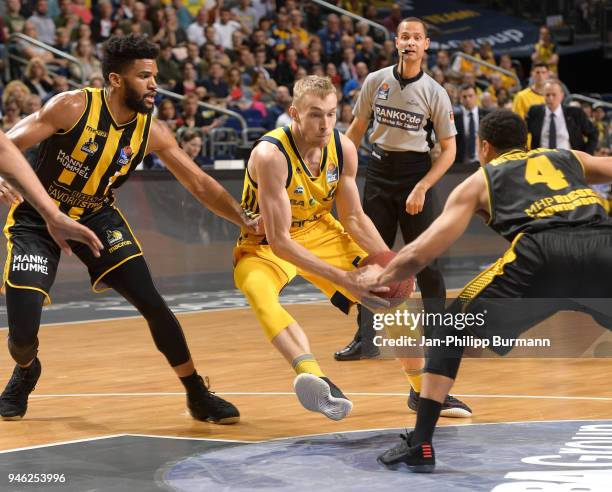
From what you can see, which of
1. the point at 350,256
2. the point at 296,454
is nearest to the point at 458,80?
the point at 350,256

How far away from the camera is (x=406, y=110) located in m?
7.97

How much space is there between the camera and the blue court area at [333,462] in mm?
4746

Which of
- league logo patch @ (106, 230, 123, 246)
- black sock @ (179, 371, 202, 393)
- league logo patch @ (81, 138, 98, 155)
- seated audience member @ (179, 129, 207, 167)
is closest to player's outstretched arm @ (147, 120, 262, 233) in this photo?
league logo patch @ (81, 138, 98, 155)

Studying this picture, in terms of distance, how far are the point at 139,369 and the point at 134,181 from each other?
14.8 ft

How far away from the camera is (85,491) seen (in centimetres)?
470

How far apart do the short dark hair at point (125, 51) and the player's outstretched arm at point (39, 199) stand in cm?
112

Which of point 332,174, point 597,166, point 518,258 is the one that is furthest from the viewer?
point 332,174

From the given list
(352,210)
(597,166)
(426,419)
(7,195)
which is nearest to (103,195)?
(7,195)

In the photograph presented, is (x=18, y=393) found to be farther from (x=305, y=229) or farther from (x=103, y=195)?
(x=305, y=229)

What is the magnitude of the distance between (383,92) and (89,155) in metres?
2.58

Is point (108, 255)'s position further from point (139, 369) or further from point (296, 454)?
point (139, 369)

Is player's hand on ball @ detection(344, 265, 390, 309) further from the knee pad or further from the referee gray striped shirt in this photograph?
the referee gray striped shirt

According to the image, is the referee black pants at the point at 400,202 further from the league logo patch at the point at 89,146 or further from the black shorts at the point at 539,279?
the black shorts at the point at 539,279

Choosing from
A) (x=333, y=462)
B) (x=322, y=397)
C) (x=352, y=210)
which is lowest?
(x=333, y=462)
